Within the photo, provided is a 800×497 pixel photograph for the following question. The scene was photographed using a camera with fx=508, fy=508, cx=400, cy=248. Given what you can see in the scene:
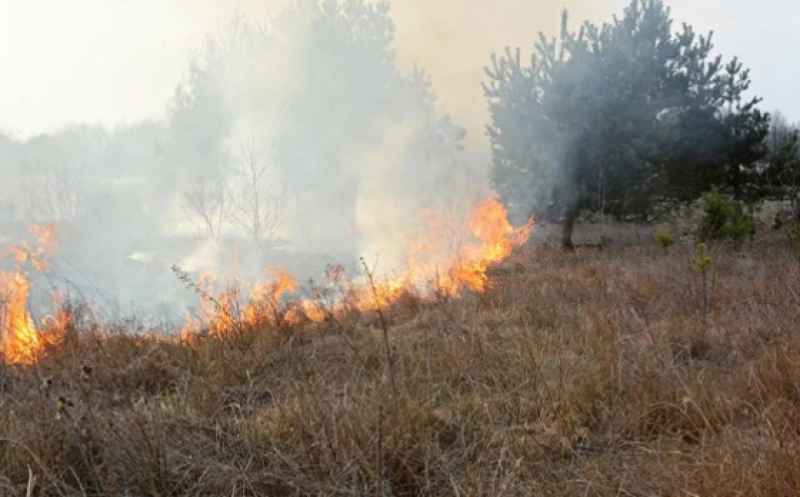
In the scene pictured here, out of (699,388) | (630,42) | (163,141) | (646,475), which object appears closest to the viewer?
(646,475)

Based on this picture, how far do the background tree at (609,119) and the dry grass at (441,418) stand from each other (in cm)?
813

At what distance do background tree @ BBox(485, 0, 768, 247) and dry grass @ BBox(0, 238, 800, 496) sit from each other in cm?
813

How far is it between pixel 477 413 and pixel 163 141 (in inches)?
830

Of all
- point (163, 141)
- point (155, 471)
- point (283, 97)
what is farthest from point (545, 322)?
point (163, 141)

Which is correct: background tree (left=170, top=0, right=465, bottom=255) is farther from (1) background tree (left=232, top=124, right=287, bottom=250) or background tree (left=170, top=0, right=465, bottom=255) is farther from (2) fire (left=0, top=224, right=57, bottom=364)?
(2) fire (left=0, top=224, right=57, bottom=364)

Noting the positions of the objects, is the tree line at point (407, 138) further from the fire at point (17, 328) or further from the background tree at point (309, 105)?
the fire at point (17, 328)

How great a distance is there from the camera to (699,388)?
3.24 metres

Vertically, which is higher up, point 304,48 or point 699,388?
point 304,48

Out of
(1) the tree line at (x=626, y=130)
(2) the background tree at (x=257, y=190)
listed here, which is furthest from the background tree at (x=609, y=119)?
(2) the background tree at (x=257, y=190)

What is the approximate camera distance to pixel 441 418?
3156mm

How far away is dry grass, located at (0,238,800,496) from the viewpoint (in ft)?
7.89

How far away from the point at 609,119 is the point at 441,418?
11.4m

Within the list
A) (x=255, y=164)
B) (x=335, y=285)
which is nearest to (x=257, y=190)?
(x=255, y=164)

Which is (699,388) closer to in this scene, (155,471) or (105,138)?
(155,471)
